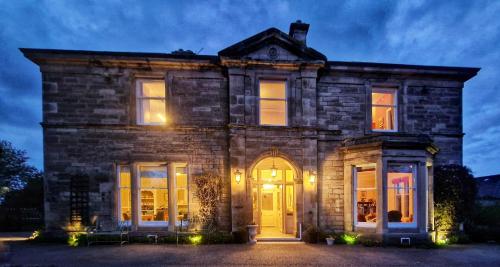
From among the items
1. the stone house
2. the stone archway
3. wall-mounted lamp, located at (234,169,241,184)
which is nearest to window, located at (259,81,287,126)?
the stone house

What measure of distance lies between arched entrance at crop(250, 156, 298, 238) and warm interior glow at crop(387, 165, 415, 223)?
3806mm

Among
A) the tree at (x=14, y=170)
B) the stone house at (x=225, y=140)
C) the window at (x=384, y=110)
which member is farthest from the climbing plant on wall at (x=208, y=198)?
the tree at (x=14, y=170)

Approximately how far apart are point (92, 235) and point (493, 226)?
55.5 feet

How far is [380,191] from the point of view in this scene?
995 cm

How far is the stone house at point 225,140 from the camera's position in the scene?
34.1 feet

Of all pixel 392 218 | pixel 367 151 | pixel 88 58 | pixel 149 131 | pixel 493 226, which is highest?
pixel 88 58

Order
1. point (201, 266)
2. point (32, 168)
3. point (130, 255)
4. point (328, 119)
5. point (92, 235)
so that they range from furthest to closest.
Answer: point (32, 168)
point (328, 119)
point (92, 235)
point (130, 255)
point (201, 266)

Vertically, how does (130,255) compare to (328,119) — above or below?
below

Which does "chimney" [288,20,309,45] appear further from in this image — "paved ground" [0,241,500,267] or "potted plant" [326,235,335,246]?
"paved ground" [0,241,500,267]

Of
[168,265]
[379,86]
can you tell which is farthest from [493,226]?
[168,265]

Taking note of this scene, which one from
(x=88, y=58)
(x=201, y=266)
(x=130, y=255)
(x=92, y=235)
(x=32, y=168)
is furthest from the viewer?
(x=32, y=168)

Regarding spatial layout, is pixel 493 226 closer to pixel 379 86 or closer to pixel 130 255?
pixel 379 86

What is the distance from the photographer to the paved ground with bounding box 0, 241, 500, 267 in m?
7.72

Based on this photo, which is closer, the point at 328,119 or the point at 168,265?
the point at 168,265
